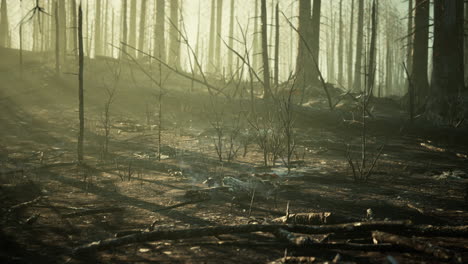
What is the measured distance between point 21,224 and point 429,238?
11.7 ft

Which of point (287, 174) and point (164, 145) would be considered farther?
point (164, 145)

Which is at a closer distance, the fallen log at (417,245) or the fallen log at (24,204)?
the fallen log at (417,245)

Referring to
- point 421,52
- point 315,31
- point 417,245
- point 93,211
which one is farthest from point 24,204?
point 421,52

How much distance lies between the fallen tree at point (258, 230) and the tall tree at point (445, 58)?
659 centimetres

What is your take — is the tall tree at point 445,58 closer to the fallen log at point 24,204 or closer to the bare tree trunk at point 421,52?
the bare tree trunk at point 421,52

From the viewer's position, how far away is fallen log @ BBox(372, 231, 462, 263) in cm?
222

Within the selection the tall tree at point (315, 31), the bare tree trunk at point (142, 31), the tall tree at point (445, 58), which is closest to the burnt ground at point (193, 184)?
the tall tree at point (445, 58)

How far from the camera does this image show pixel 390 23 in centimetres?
3897

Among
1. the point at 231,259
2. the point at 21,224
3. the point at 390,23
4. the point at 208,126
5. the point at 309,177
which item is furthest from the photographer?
the point at 390,23

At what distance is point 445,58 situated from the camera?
325 inches

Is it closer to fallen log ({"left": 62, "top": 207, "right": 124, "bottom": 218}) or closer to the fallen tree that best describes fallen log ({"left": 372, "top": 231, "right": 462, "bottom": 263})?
the fallen tree

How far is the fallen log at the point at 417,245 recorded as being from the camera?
87.3 inches

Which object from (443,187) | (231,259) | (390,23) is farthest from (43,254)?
(390,23)

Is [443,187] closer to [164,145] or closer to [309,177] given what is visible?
[309,177]
